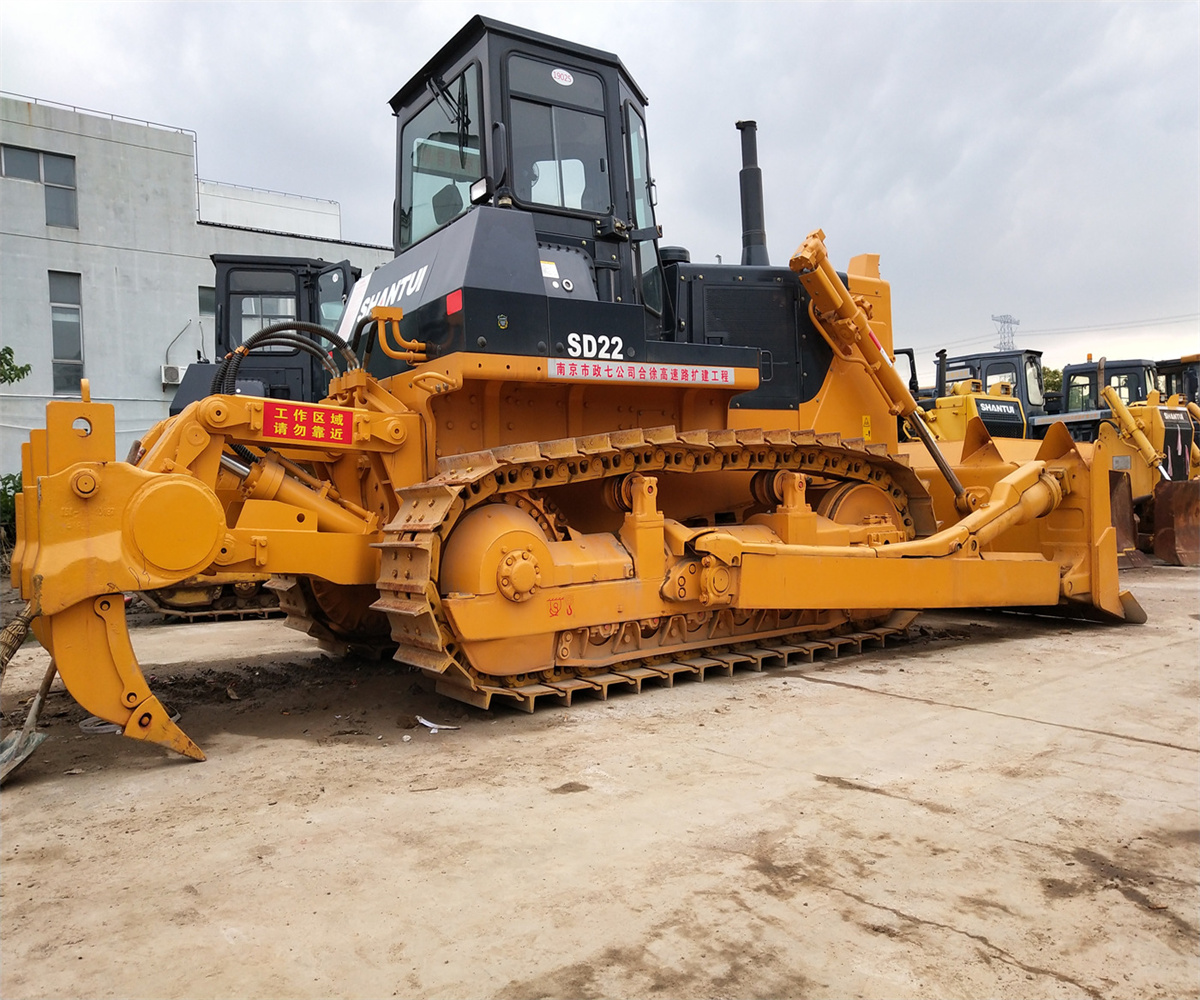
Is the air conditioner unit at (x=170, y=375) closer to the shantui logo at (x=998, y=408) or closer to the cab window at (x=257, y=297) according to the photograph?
the cab window at (x=257, y=297)

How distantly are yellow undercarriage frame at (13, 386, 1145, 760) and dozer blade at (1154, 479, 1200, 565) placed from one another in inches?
215

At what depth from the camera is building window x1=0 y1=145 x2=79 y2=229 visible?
66.1 feet

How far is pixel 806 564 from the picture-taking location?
573 centimetres

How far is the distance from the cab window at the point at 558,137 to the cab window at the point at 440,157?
246mm

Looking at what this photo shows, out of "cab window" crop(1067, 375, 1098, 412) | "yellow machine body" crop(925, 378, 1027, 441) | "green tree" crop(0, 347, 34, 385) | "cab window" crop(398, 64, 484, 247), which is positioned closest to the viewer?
"cab window" crop(398, 64, 484, 247)

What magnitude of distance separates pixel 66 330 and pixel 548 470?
63.8ft

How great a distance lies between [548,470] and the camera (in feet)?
17.0

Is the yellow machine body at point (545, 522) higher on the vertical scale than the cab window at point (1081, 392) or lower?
lower

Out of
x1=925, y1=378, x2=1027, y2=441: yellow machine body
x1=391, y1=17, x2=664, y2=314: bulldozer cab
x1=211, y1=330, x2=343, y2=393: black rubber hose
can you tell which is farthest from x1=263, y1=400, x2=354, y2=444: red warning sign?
x1=925, y1=378, x2=1027, y2=441: yellow machine body

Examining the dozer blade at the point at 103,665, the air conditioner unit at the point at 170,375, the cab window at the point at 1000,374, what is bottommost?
the dozer blade at the point at 103,665

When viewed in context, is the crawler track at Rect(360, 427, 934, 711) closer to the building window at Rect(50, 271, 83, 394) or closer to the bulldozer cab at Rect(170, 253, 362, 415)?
the bulldozer cab at Rect(170, 253, 362, 415)

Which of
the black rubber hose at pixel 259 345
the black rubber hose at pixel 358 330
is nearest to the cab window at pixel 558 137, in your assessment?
the black rubber hose at pixel 358 330

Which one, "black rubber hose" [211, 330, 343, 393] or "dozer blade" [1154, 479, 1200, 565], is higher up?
"black rubber hose" [211, 330, 343, 393]

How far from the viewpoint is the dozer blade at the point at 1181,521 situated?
466 inches
